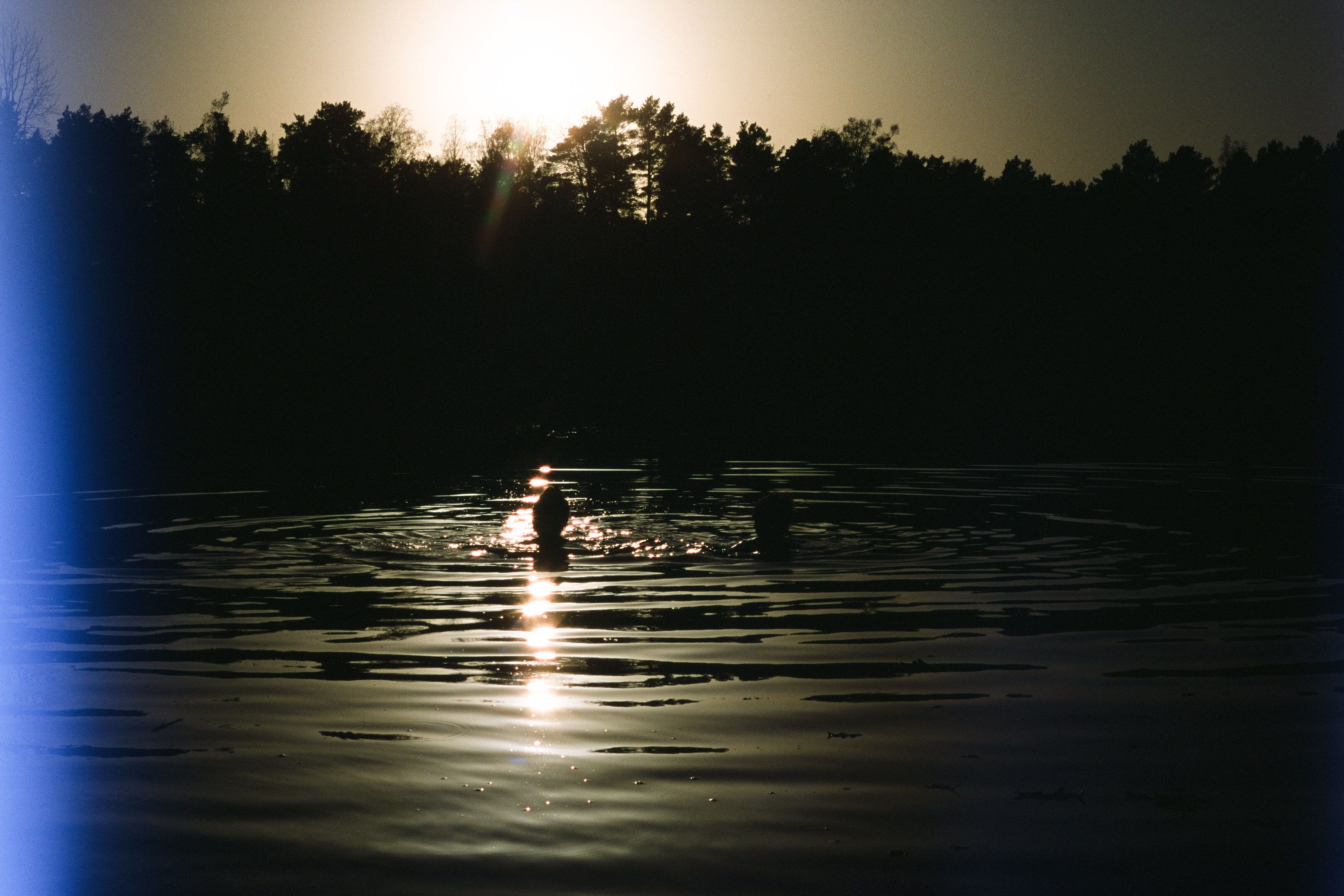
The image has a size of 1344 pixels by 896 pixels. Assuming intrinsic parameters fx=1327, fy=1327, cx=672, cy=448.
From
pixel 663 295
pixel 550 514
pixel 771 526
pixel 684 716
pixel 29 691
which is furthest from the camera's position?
pixel 663 295

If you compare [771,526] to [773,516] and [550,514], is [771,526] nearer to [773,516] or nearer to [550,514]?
[773,516]

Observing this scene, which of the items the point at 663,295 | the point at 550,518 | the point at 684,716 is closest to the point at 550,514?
the point at 550,518

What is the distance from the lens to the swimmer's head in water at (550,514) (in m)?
13.6

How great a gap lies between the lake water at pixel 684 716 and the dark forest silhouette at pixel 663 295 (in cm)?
1906

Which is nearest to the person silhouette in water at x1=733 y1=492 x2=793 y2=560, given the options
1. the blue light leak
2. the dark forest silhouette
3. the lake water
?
the lake water

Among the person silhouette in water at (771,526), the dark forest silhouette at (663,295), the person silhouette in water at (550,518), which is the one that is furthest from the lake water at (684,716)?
the dark forest silhouette at (663,295)

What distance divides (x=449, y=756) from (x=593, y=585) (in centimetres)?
509

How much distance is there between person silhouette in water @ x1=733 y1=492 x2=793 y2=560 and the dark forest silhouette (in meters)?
17.5

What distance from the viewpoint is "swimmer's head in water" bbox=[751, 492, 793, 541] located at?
12820 millimetres

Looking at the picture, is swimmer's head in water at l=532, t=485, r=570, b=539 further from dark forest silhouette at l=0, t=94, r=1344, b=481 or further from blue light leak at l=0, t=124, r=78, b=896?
dark forest silhouette at l=0, t=94, r=1344, b=481

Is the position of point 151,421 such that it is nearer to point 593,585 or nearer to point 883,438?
point 883,438

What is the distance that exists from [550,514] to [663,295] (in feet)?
210

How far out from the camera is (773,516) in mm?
12852

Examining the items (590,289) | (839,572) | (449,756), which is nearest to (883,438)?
(839,572)
